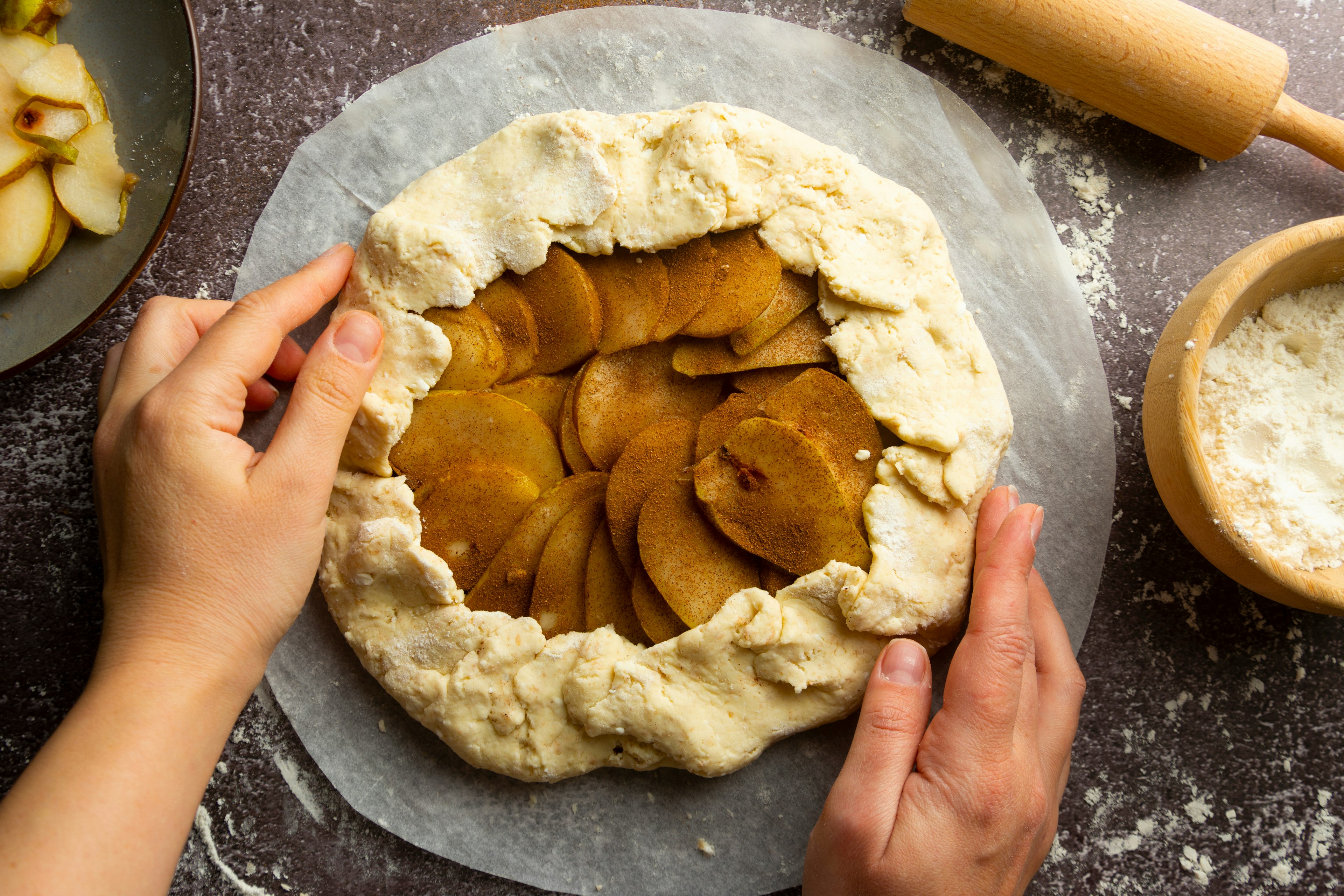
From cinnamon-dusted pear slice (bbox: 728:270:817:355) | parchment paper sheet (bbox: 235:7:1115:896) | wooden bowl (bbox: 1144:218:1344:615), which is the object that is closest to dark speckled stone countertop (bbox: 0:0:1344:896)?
parchment paper sheet (bbox: 235:7:1115:896)

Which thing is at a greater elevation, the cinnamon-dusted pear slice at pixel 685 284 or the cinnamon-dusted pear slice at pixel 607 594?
the cinnamon-dusted pear slice at pixel 685 284

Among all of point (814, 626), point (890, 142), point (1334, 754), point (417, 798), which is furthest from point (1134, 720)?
point (417, 798)

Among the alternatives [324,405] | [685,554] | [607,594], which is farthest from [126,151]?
[685,554]

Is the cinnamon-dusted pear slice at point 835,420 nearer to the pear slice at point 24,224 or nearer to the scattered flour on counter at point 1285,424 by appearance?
the scattered flour on counter at point 1285,424

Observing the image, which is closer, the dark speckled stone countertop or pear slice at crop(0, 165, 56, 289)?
pear slice at crop(0, 165, 56, 289)

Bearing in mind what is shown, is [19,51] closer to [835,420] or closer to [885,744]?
[835,420]

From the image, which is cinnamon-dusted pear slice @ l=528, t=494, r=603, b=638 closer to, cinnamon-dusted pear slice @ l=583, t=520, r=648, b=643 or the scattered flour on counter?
cinnamon-dusted pear slice @ l=583, t=520, r=648, b=643

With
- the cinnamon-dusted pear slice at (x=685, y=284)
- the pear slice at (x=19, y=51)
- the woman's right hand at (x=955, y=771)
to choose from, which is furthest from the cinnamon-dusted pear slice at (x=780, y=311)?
the pear slice at (x=19, y=51)
